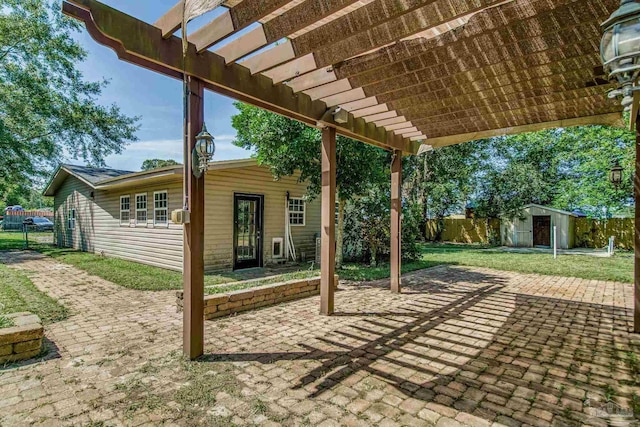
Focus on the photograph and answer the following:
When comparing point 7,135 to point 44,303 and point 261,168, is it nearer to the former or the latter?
point 261,168

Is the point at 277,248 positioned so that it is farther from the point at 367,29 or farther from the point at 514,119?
the point at 367,29

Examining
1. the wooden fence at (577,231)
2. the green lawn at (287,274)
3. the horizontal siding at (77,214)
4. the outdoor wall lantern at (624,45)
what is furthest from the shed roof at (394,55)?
the wooden fence at (577,231)

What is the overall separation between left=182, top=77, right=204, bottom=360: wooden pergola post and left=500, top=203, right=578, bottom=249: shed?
18.0m

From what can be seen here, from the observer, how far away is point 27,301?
5.11 metres

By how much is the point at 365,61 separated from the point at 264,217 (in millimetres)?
6551

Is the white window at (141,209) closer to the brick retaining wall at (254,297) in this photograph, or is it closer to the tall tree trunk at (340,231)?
the tall tree trunk at (340,231)

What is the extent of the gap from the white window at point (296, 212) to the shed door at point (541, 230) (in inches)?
524

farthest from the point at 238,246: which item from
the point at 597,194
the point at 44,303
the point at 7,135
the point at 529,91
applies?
the point at 597,194

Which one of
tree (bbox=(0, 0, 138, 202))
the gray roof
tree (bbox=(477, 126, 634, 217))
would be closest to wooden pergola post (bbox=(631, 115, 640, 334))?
tree (bbox=(477, 126, 634, 217))

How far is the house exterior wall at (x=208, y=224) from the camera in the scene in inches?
322

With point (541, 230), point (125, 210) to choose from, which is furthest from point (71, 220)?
point (541, 230)

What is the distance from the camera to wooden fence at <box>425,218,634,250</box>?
50.6ft

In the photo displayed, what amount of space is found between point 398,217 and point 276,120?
11.1 ft

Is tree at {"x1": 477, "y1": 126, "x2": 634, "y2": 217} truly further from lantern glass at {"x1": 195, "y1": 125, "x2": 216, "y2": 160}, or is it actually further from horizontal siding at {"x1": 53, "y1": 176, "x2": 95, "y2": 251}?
horizontal siding at {"x1": 53, "y1": 176, "x2": 95, "y2": 251}
